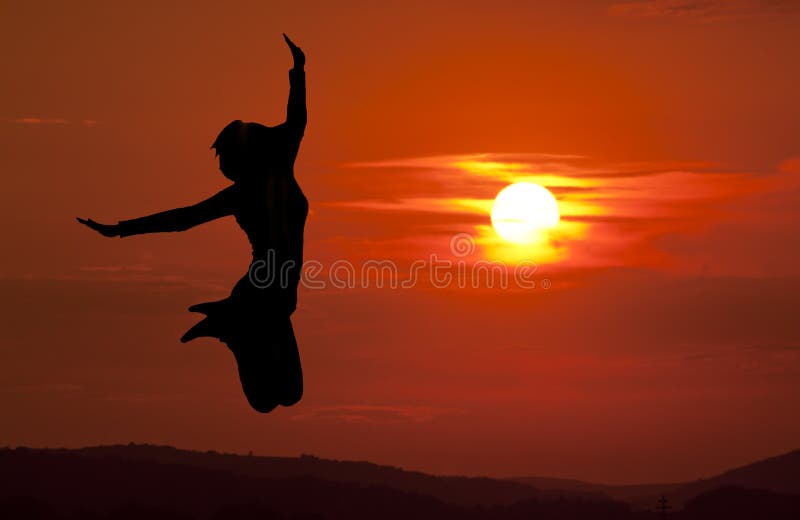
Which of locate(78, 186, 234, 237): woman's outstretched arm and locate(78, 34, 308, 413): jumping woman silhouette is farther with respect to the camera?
locate(78, 34, 308, 413): jumping woman silhouette

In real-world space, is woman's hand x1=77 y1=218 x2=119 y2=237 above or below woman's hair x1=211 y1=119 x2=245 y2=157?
below

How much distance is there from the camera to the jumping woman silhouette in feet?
44.8

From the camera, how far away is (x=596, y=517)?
6137 inches

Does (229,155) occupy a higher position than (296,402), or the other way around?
(229,155)

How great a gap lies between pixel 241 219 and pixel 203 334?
1114 mm

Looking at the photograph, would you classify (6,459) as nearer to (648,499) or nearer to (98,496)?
(98,496)

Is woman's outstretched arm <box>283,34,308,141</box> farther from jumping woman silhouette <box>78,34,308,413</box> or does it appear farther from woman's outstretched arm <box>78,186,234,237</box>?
woman's outstretched arm <box>78,186,234,237</box>

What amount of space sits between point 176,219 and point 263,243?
816 millimetres

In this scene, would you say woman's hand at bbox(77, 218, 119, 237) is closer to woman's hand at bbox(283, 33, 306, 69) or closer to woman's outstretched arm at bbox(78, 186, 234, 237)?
woman's outstretched arm at bbox(78, 186, 234, 237)

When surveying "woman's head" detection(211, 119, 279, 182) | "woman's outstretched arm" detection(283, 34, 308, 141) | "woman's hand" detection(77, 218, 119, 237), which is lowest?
"woman's hand" detection(77, 218, 119, 237)

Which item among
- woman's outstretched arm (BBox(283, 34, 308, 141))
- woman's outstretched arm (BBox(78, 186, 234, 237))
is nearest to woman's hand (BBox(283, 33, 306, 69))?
woman's outstretched arm (BBox(283, 34, 308, 141))

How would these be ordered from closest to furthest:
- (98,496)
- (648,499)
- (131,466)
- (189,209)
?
(189,209), (98,496), (131,466), (648,499)

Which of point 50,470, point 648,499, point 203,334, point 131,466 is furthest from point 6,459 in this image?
point 203,334

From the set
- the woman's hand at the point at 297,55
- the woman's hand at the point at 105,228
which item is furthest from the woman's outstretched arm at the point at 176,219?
the woman's hand at the point at 297,55
